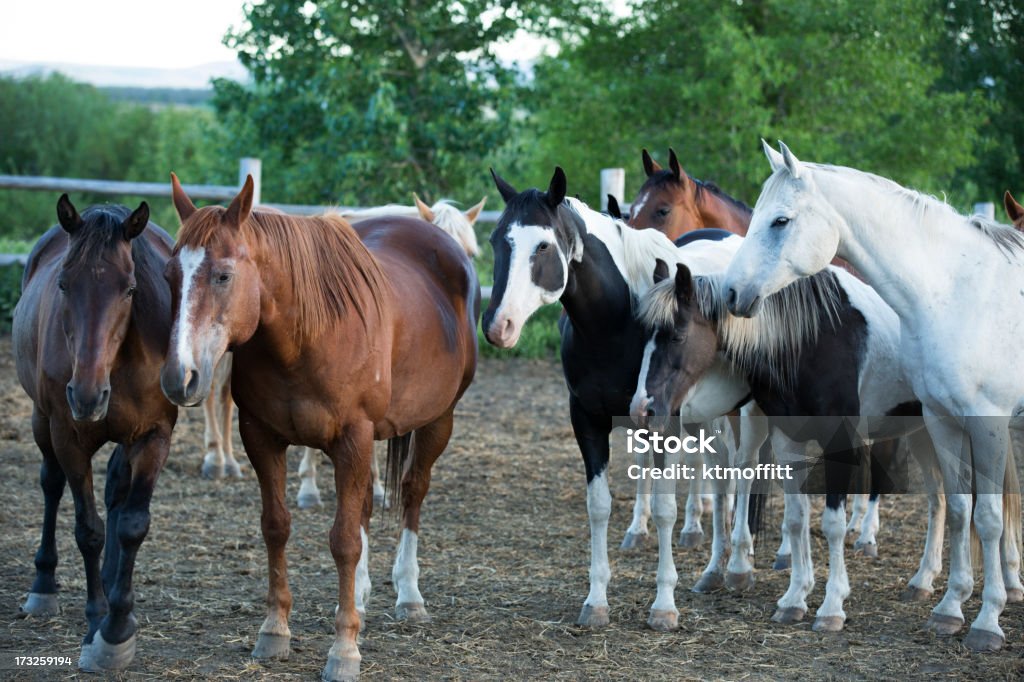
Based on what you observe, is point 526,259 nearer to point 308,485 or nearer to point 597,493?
point 597,493

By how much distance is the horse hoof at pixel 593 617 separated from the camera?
14.1 ft

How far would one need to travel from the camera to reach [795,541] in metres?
4.48

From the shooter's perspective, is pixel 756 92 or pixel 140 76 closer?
pixel 756 92

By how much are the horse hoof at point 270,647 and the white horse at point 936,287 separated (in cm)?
214

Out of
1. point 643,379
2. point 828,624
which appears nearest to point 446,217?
point 643,379

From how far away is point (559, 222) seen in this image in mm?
4070

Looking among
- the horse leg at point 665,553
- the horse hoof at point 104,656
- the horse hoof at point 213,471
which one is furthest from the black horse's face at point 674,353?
the horse hoof at point 213,471

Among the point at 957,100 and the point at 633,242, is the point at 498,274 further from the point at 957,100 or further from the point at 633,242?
the point at 957,100

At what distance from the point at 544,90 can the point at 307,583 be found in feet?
32.3

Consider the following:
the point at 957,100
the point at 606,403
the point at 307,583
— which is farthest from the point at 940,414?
the point at 957,100

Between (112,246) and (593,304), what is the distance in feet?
6.12

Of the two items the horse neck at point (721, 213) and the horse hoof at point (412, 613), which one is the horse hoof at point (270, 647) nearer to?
the horse hoof at point (412, 613)

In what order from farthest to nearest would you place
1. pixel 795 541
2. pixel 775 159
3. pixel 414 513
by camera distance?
pixel 414 513, pixel 795 541, pixel 775 159

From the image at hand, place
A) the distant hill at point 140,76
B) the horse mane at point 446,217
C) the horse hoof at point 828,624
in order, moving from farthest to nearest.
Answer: the distant hill at point 140,76 → the horse mane at point 446,217 → the horse hoof at point 828,624
